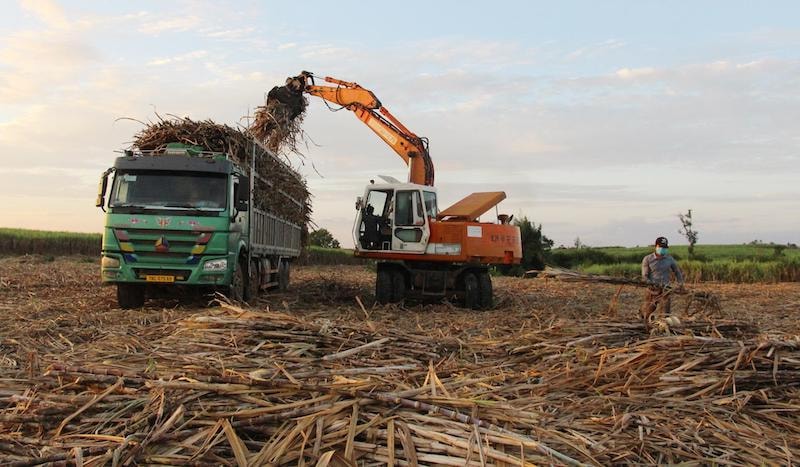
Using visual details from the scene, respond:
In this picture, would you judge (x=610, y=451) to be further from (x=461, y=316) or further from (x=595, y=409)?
(x=461, y=316)

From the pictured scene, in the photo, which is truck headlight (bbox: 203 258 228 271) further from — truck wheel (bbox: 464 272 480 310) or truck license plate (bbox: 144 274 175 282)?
truck wheel (bbox: 464 272 480 310)

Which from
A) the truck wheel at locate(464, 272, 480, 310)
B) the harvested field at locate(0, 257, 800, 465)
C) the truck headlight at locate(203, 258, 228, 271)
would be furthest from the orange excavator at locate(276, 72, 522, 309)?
the harvested field at locate(0, 257, 800, 465)

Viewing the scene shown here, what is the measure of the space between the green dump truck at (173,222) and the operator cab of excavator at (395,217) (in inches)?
119

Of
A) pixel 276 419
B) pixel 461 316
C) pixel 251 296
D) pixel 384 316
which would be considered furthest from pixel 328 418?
pixel 251 296

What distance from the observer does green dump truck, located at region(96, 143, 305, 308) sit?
40.8ft

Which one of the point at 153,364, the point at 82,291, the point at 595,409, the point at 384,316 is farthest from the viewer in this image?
the point at 82,291

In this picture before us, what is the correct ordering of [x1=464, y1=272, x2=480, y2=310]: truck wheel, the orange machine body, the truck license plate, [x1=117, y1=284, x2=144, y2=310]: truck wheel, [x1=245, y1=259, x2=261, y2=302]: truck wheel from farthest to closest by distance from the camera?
[x1=464, y1=272, x2=480, y2=310]: truck wheel → the orange machine body → [x1=245, y1=259, x2=261, y2=302]: truck wheel → [x1=117, y1=284, x2=144, y2=310]: truck wheel → the truck license plate

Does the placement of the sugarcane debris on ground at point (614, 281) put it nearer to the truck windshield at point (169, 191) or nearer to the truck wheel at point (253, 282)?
the truck windshield at point (169, 191)

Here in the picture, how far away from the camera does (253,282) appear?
587 inches

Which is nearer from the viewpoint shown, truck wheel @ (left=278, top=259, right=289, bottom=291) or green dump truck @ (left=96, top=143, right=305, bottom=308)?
green dump truck @ (left=96, top=143, right=305, bottom=308)

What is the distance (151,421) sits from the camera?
15.0ft

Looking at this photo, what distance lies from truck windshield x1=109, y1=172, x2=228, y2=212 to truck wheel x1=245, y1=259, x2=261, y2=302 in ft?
6.52

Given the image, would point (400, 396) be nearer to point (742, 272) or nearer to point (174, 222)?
point (174, 222)

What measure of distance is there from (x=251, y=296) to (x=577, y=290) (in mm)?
12341
